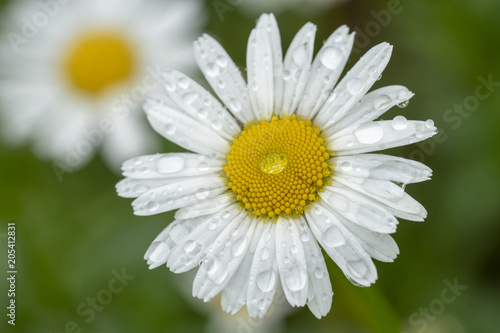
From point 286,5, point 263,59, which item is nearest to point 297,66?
point 263,59

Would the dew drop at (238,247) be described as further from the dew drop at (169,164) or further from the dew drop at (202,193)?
the dew drop at (169,164)

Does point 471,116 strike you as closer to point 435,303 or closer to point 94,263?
point 435,303

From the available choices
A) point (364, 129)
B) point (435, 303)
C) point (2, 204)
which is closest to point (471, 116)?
point (435, 303)

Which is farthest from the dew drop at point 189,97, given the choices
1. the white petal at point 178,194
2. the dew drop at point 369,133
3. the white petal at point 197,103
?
the dew drop at point 369,133

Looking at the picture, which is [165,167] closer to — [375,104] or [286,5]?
[375,104]

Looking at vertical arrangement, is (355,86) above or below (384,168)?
above

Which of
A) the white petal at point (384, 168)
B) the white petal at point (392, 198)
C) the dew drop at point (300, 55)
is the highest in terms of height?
the dew drop at point (300, 55)
